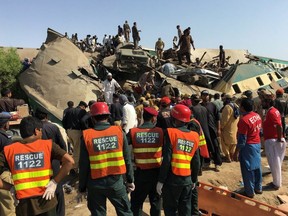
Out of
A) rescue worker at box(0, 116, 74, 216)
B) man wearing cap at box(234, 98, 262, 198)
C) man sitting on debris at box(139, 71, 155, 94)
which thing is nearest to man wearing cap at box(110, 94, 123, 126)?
man wearing cap at box(234, 98, 262, 198)

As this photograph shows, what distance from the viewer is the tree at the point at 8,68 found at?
44.7 feet

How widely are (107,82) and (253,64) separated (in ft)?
26.9

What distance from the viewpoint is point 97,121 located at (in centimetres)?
363

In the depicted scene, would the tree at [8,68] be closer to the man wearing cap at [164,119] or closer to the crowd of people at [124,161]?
the crowd of people at [124,161]

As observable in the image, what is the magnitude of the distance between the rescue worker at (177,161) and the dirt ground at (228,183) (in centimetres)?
138

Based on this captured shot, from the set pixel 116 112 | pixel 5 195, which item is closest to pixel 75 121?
pixel 116 112

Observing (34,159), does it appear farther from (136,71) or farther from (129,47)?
(129,47)

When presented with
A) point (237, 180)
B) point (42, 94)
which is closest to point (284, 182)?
point (237, 180)

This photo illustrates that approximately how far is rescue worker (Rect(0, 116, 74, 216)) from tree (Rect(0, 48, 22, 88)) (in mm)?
11419

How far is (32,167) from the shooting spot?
2891 mm

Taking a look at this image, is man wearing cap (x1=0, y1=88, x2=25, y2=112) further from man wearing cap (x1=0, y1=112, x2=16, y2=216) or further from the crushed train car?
man wearing cap (x1=0, y1=112, x2=16, y2=216)

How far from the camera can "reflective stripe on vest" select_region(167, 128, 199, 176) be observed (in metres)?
3.71

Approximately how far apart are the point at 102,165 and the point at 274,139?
3.84m

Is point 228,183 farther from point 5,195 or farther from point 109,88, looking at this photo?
point 109,88
